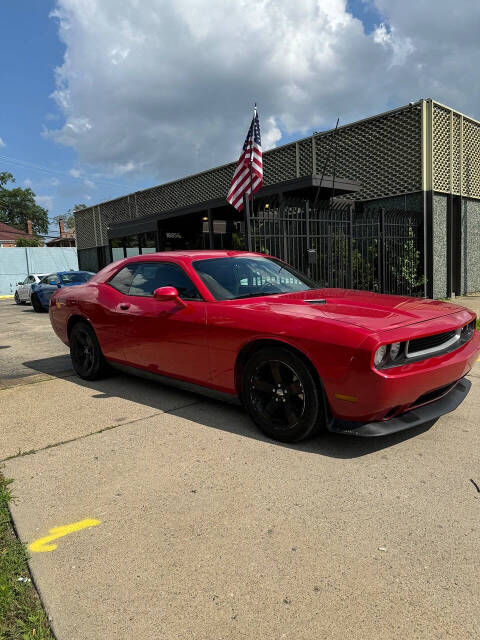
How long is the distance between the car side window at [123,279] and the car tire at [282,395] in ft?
6.55

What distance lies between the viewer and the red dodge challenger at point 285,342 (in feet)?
10.1

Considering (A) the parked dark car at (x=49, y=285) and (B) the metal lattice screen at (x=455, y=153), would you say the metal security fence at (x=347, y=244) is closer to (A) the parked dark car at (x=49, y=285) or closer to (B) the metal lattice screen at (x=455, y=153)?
(B) the metal lattice screen at (x=455, y=153)

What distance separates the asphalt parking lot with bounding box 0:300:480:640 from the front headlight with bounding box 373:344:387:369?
0.69 meters

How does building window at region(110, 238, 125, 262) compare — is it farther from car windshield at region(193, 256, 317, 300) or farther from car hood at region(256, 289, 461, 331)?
car hood at region(256, 289, 461, 331)

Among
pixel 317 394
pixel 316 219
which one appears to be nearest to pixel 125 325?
pixel 317 394

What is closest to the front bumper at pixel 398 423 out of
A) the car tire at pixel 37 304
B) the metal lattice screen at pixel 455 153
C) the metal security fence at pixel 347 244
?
the metal security fence at pixel 347 244

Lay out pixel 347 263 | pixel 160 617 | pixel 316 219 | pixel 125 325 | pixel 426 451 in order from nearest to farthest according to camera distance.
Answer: pixel 160 617 → pixel 426 451 → pixel 125 325 → pixel 316 219 → pixel 347 263

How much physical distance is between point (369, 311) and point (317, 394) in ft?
2.35

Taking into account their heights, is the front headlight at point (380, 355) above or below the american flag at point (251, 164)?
below

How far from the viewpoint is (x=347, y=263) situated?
11.7 metres

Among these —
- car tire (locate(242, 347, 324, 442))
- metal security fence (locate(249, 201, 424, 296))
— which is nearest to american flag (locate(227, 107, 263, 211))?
metal security fence (locate(249, 201, 424, 296))

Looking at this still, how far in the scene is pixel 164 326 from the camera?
171 inches

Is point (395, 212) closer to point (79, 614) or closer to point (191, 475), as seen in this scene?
point (191, 475)

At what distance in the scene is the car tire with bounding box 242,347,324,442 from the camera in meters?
3.30
